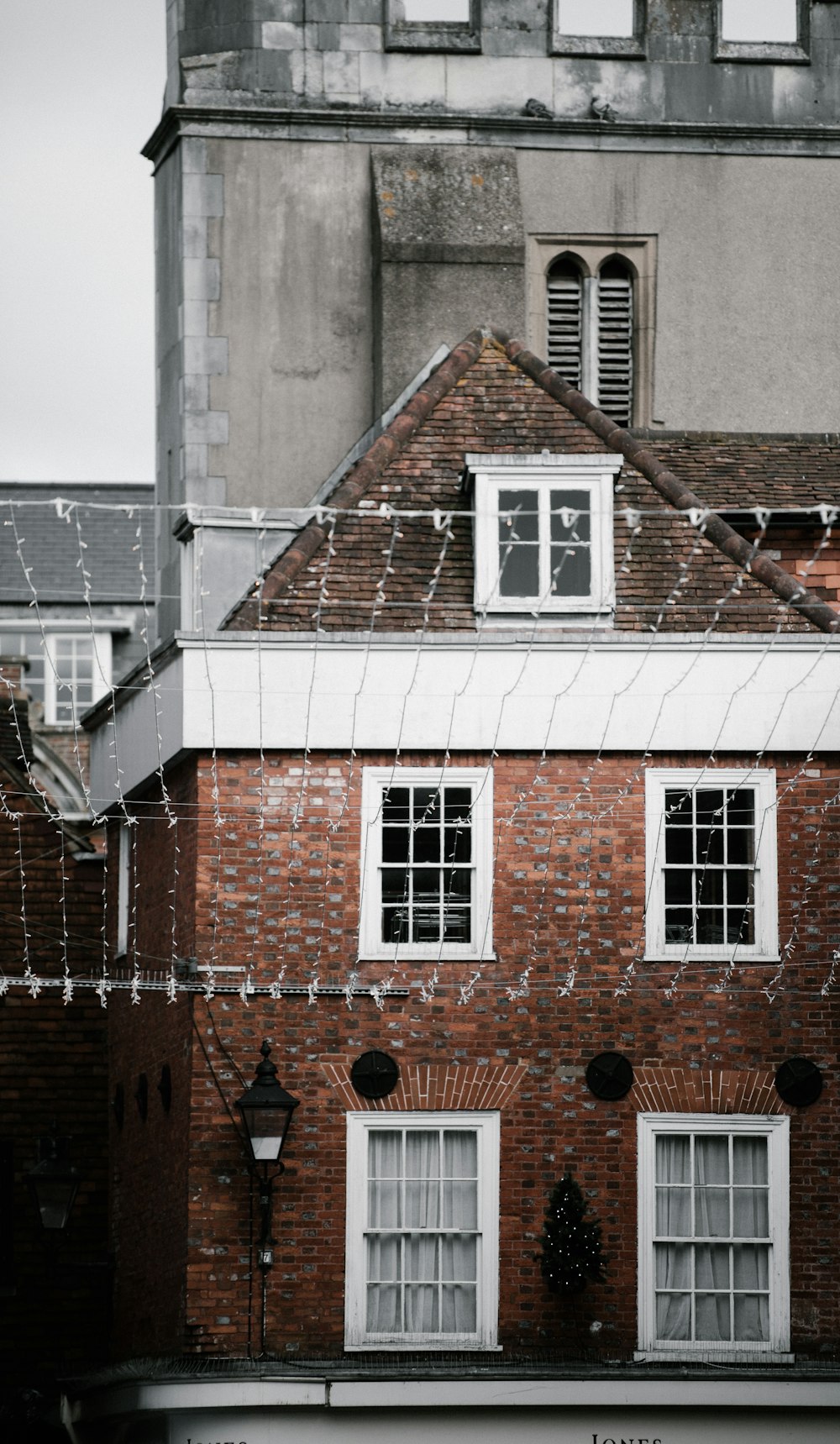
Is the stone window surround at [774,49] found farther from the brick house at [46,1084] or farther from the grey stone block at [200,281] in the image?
the brick house at [46,1084]

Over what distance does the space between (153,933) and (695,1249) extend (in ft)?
16.4

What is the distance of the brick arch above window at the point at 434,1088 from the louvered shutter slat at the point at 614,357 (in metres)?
7.70

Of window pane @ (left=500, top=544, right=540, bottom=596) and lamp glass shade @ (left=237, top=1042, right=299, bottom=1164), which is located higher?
window pane @ (left=500, top=544, right=540, bottom=596)

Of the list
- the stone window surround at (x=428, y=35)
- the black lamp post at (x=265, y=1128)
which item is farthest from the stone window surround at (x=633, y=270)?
the black lamp post at (x=265, y=1128)

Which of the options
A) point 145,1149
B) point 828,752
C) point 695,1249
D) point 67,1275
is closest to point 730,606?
point 828,752

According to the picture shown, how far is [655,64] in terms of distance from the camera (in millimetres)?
25422

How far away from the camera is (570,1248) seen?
19625 millimetres

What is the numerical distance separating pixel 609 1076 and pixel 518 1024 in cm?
78

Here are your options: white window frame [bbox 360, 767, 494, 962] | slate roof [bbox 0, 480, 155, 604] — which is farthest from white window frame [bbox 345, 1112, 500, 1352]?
slate roof [bbox 0, 480, 155, 604]

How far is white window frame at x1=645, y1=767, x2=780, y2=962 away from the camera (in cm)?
2036

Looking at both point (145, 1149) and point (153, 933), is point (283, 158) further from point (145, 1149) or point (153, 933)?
point (145, 1149)

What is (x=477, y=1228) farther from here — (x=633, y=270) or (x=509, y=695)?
(x=633, y=270)

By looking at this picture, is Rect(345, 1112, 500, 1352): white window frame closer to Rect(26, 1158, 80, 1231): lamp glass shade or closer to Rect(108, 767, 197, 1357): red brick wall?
Rect(108, 767, 197, 1357): red brick wall

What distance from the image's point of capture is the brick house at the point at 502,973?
19.6 metres
